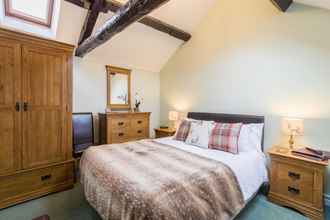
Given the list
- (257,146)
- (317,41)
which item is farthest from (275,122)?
(317,41)

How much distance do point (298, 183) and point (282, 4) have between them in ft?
7.85

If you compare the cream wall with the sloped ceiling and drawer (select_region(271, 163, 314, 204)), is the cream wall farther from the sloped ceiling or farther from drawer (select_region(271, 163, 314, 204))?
drawer (select_region(271, 163, 314, 204))

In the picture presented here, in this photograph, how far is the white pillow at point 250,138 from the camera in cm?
255

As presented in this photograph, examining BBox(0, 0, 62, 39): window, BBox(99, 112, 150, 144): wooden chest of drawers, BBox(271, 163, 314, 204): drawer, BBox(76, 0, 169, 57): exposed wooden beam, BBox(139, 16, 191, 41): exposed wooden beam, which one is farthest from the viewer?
BBox(99, 112, 150, 144): wooden chest of drawers

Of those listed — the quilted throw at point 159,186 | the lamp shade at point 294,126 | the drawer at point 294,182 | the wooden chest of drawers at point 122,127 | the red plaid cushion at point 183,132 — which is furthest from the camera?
the wooden chest of drawers at point 122,127

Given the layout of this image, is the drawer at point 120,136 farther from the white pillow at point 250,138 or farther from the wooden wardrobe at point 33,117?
the white pillow at point 250,138

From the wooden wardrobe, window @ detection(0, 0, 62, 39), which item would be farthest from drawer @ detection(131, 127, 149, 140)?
window @ detection(0, 0, 62, 39)

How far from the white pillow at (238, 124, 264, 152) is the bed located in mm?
122

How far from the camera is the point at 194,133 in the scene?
2.94m

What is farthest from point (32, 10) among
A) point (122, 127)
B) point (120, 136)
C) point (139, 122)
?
point (139, 122)

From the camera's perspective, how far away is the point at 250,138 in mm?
2664

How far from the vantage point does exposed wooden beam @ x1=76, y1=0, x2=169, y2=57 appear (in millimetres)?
1963

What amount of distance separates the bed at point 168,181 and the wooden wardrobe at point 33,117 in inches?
24.5

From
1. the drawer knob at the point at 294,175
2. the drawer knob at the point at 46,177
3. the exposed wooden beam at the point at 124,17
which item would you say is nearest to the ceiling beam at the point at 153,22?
the exposed wooden beam at the point at 124,17
